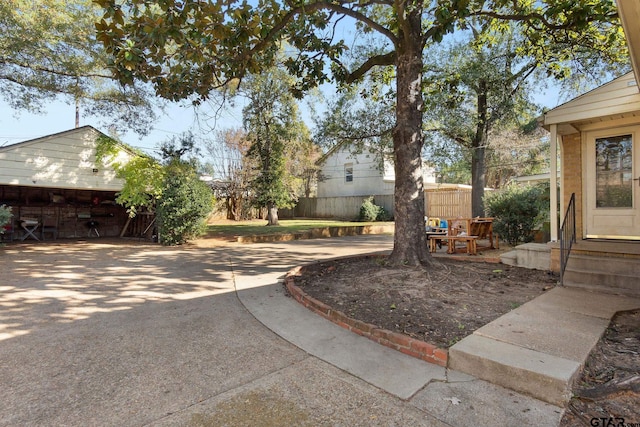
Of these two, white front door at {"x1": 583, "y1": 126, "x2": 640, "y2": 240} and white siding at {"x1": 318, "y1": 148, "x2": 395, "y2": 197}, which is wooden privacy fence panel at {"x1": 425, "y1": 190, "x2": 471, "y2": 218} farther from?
white front door at {"x1": 583, "y1": 126, "x2": 640, "y2": 240}

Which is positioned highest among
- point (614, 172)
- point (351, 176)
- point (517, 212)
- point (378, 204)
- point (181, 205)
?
point (351, 176)

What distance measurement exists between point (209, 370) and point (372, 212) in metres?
18.5

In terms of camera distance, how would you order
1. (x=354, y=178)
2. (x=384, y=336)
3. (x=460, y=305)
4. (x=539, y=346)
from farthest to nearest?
1. (x=354, y=178)
2. (x=460, y=305)
3. (x=384, y=336)
4. (x=539, y=346)

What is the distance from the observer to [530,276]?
5648 millimetres

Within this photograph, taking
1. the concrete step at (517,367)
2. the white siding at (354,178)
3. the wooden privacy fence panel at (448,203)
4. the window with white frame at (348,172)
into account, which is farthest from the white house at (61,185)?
the window with white frame at (348,172)

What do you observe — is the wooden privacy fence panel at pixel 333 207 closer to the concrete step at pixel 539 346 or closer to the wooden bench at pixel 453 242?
the wooden bench at pixel 453 242

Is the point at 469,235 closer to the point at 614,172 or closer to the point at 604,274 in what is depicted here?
the point at 614,172

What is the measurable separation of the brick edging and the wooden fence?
550 inches

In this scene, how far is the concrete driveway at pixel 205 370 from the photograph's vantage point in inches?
87.1

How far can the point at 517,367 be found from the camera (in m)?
2.52

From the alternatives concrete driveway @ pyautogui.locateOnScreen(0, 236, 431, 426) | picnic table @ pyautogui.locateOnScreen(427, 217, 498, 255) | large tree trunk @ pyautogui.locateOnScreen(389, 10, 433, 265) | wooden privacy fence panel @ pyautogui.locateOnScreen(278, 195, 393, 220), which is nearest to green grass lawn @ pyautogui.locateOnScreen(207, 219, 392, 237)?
wooden privacy fence panel @ pyautogui.locateOnScreen(278, 195, 393, 220)

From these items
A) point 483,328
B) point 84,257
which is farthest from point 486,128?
point 84,257

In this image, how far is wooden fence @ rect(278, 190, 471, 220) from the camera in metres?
17.4

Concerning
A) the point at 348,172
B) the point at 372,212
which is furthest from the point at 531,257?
the point at 348,172
